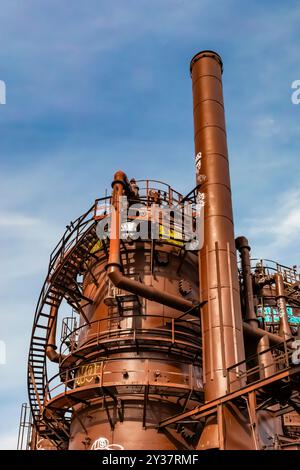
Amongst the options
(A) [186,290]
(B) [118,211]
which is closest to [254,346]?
(A) [186,290]

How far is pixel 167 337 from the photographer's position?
22.8m

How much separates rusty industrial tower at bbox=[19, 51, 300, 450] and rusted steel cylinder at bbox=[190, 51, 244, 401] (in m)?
0.05

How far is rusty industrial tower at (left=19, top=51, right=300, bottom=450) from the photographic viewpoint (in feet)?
61.1

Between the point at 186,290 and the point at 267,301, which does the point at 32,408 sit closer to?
the point at 186,290

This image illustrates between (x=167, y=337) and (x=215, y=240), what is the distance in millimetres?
4773

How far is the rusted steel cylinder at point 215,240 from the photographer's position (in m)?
19.2

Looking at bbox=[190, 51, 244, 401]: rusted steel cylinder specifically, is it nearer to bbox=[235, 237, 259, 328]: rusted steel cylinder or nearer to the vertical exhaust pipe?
the vertical exhaust pipe

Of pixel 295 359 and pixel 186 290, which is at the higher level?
pixel 186 290

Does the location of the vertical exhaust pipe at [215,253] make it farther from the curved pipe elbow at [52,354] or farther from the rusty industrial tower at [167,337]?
the curved pipe elbow at [52,354]

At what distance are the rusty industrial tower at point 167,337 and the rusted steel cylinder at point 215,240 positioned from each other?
0.05 metres

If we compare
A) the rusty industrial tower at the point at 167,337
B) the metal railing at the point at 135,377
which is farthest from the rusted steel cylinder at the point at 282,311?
the metal railing at the point at 135,377

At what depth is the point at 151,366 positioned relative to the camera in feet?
72.5

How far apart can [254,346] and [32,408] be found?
11.7 metres

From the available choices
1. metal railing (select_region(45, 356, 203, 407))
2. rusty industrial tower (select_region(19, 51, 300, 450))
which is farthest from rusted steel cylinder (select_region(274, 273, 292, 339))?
metal railing (select_region(45, 356, 203, 407))
